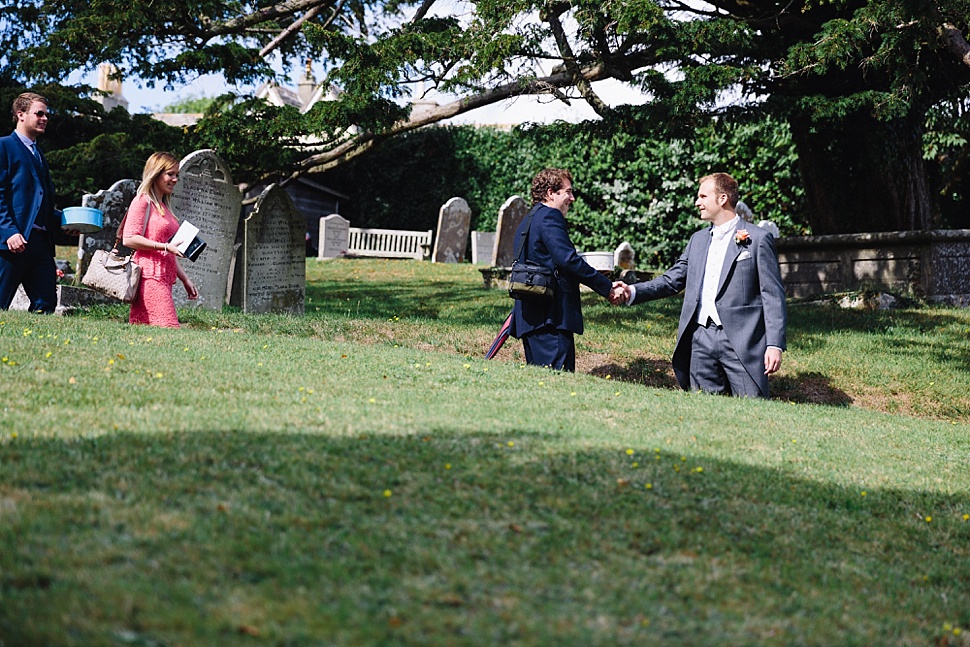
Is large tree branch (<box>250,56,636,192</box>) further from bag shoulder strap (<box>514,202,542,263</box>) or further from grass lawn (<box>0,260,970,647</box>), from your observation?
grass lawn (<box>0,260,970,647</box>)

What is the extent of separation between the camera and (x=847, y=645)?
10.8 feet

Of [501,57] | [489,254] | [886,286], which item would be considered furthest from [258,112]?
[489,254]

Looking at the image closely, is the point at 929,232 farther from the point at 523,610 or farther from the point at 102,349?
the point at 523,610

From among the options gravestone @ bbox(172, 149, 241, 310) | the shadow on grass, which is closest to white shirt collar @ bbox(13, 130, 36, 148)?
gravestone @ bbox(172, 149, 241, 310)

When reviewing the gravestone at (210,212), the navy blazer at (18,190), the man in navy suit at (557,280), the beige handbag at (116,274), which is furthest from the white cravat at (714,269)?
the gravestone at (210,212)

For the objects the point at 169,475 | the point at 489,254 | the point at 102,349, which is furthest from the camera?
the point at 489,254

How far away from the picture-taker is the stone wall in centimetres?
1391

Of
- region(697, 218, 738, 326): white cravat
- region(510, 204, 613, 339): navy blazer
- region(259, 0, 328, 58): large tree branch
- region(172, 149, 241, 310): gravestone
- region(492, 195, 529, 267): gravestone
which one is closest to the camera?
region(697, 218, 738, 326): white cravat

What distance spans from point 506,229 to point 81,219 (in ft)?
54.7

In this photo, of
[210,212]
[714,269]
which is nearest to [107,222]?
[210,212]

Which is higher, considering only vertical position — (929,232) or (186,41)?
(186,41)

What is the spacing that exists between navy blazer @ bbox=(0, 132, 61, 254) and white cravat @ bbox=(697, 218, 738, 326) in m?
5.69

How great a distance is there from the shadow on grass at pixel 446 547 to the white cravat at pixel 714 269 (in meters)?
2.74

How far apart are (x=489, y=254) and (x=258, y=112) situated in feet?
48.0
